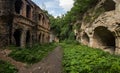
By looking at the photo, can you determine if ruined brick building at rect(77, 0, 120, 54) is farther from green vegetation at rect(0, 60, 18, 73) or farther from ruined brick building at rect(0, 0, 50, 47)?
green vegetation at rect(0, 60, 18, 73)

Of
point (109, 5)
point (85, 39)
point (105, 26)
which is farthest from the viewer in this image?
point (85, 39)

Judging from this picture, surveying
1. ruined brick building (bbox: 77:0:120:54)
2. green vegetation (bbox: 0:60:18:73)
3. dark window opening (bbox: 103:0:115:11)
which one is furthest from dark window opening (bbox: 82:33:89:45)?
green vegetation (bbox: 0:60:18:73)

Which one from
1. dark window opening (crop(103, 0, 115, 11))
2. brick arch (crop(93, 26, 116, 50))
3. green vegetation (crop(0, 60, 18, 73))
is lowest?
green vegetation (crop(0, 60, 18, 73))

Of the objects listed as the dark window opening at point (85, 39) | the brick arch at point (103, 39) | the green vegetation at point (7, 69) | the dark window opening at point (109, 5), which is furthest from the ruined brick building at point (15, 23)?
the dark window opening at point (109, 5)

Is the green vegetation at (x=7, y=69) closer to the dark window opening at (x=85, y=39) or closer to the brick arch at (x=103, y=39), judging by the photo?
the brick arch at (x=103, y=39)

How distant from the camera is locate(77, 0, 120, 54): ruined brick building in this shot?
15.1 meters

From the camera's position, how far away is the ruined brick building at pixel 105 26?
15.1 meters

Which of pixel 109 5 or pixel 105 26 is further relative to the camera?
pixel 109 5

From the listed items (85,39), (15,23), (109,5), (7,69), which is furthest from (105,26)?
(7,69)

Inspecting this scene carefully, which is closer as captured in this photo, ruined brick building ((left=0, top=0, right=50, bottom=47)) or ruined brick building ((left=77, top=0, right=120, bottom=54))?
ruined brick building ((left=0, top=0, right=50, bottom=47))

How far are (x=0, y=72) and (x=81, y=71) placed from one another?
3.63 m

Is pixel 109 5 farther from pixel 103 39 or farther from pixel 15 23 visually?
pixel 15 23

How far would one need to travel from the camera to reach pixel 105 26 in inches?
640

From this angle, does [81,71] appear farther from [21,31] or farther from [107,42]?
[107,42]
